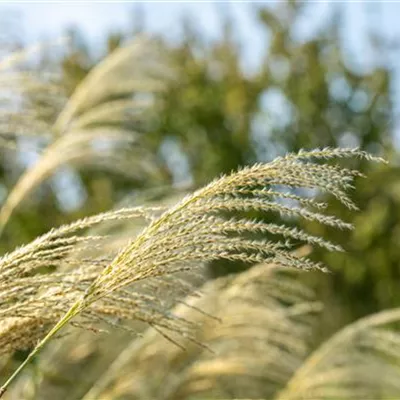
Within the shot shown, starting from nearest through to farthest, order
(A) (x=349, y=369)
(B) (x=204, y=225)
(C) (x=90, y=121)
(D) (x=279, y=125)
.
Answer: (B) (x=204, y=225) → (A) (x=349, y=369) → (C) (x=90, y=121) → (D) (x=279, y=125)

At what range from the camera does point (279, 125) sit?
12508 mm

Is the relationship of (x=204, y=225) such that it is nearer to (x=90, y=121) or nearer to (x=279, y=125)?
(x=90, y=121)

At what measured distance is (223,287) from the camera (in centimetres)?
491

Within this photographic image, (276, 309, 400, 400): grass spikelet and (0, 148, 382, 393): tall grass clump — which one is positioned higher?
(0, 148, 382, 393): tall grass clump

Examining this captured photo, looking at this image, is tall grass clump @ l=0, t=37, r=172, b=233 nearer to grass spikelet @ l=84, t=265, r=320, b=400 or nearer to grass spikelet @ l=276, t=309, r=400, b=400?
grass spikelet @ l=84, t=265, r=320, b=400

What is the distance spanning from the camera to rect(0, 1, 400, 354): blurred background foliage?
11.6 meters

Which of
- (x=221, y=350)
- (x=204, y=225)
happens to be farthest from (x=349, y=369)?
(x=204, y=225)

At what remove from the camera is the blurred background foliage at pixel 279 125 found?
38.1 ft

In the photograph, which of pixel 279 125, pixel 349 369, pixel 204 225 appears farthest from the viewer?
pixel 279 125

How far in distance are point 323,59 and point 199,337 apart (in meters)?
→ 8.71

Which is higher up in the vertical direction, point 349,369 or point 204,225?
point 204,225

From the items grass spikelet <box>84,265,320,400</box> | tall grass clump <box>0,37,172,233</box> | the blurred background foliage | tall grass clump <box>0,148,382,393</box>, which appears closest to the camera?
tall grass clump <box>0,148,382,393</box>

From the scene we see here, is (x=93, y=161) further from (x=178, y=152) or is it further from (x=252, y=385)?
(x=178, y=152)

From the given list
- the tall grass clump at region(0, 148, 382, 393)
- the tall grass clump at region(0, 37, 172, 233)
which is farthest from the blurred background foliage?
the tall grass clump at region(0, 148, 382, 393)
